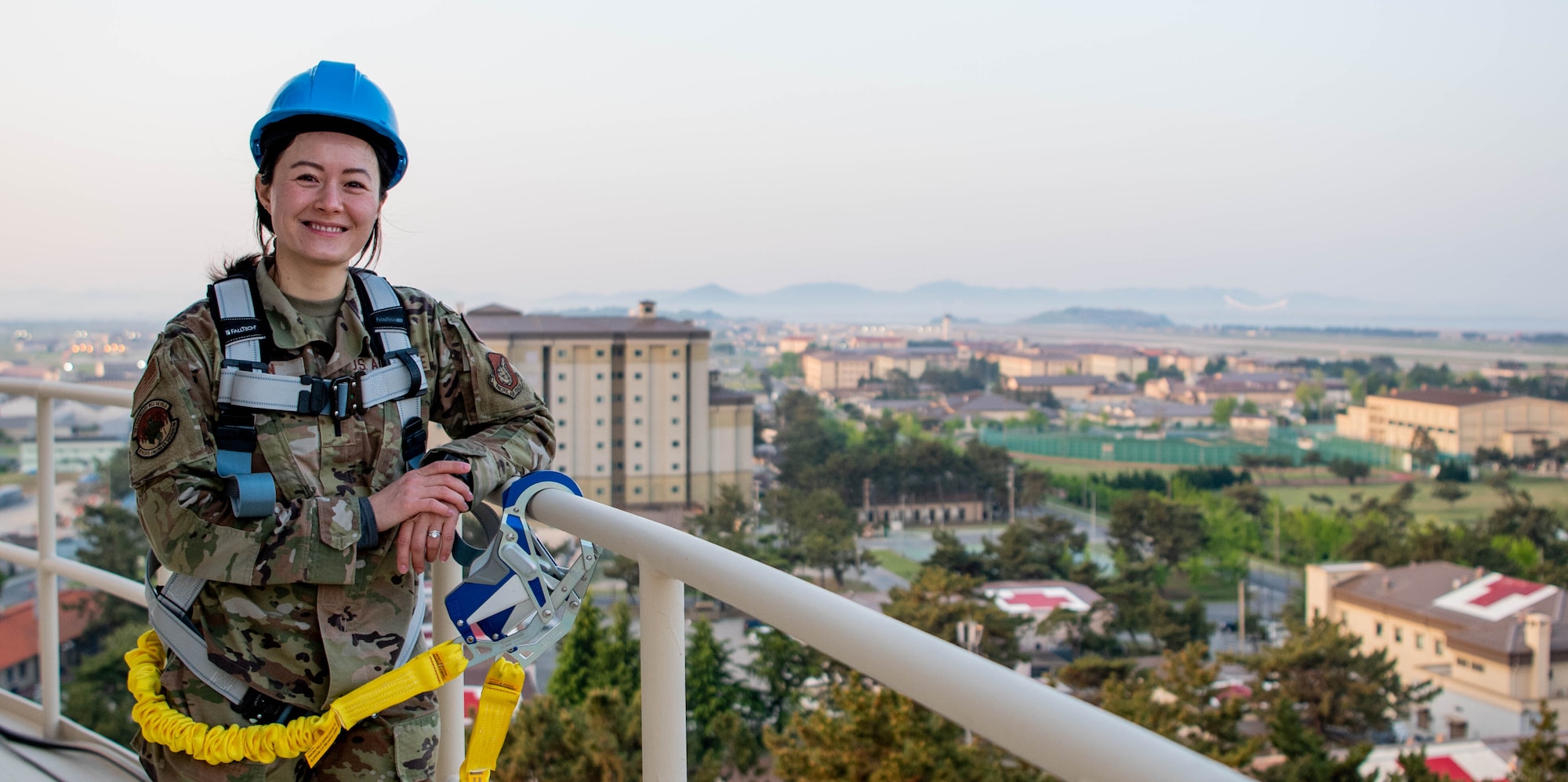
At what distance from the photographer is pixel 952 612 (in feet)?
59.8

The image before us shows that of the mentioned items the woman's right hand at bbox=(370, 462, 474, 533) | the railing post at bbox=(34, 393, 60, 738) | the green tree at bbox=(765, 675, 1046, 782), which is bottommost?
the green tree at bbox=(765, 675, 1046, 782)

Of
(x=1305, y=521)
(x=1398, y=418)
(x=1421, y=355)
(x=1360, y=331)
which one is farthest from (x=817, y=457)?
(x=1360, y=331)

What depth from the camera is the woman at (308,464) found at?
33.0 inches

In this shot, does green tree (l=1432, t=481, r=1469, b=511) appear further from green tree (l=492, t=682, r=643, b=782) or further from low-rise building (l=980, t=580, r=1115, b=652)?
green tree (l=492, t=682, r=643, b=782)

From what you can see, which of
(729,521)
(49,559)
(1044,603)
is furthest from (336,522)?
(729,521)

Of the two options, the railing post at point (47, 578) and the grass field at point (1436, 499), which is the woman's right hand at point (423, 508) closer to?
the railing post at point (47, 578)

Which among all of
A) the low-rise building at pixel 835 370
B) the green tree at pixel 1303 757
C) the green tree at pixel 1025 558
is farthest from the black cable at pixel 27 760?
the low-rise building at pixel 835 370

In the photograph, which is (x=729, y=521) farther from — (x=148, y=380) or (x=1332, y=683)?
(x=148, y=380)

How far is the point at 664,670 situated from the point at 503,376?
14.8 inches

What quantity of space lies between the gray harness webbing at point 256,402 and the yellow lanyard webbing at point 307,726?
0.03m

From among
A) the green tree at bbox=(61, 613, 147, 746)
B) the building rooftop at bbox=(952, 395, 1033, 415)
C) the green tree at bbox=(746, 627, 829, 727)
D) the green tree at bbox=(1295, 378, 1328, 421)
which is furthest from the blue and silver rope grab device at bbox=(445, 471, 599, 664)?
the green tree at bbox=(1295, 378, 1328, 421)

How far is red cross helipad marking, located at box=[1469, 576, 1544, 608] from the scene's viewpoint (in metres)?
24.2

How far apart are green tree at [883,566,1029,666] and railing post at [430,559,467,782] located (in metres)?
16.7

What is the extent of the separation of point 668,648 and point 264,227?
57 centimetres
